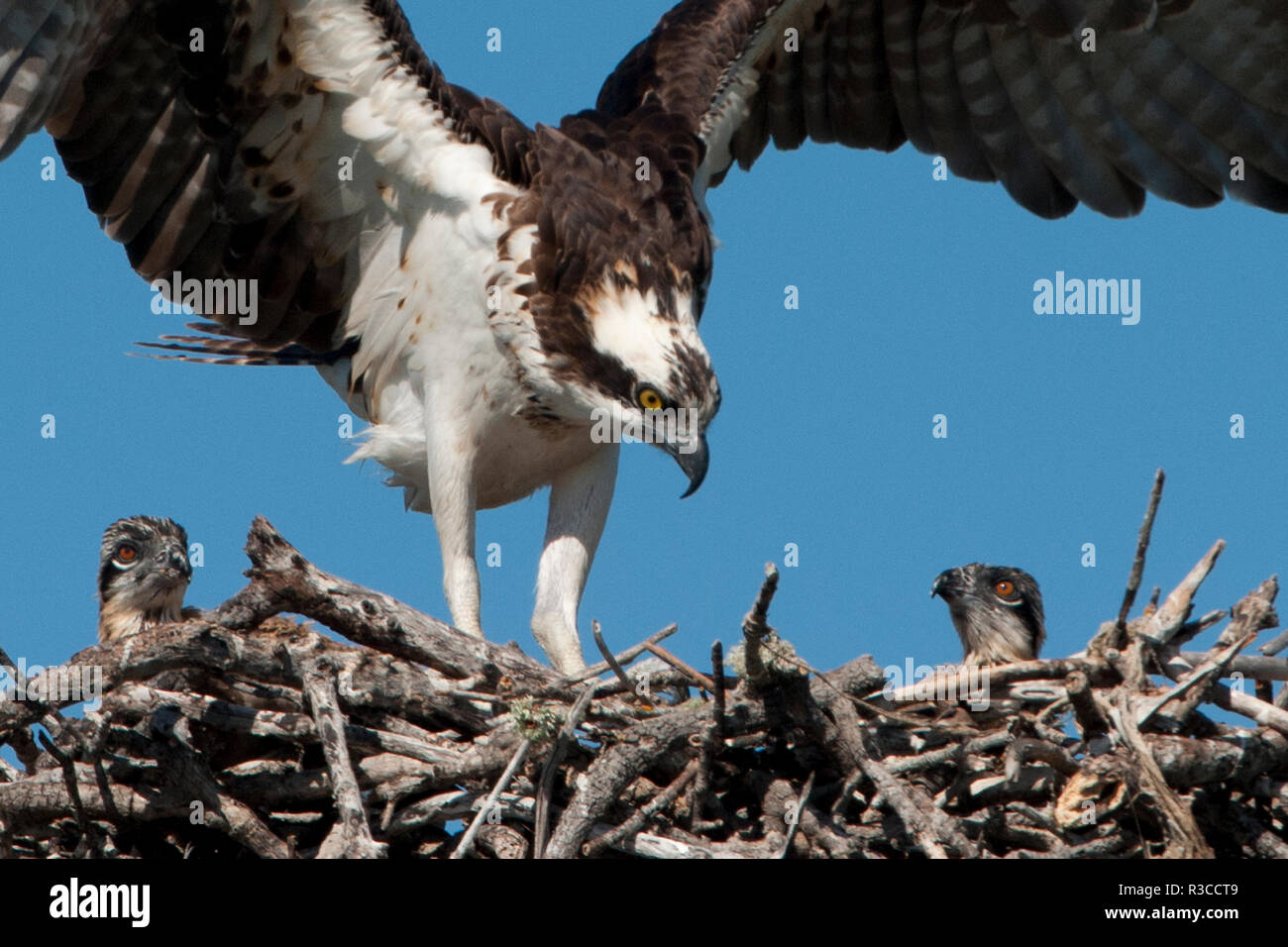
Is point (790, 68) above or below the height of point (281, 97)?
above

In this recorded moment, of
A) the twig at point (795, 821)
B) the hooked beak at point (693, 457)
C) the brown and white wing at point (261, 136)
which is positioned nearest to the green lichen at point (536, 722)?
the twig at point (795, 821)

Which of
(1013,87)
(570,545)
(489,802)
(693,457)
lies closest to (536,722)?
(489,802)

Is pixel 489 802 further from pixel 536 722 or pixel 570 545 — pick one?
pixel 570 545

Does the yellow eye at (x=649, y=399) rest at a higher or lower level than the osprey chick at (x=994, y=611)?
higher

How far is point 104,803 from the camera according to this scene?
566cm

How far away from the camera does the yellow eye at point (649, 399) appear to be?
22.1ft

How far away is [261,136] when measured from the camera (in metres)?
7.07

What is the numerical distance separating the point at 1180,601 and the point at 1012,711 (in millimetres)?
631

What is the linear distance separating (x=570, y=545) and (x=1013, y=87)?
3.25 meters

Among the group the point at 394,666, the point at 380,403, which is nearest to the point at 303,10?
the point at 380,403

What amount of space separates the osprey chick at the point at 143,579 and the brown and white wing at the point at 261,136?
3.06 feet

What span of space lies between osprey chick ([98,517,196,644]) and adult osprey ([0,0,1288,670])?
0.88 meters

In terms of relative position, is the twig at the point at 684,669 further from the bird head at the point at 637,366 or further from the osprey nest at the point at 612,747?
the bird head at the point at 637,366
